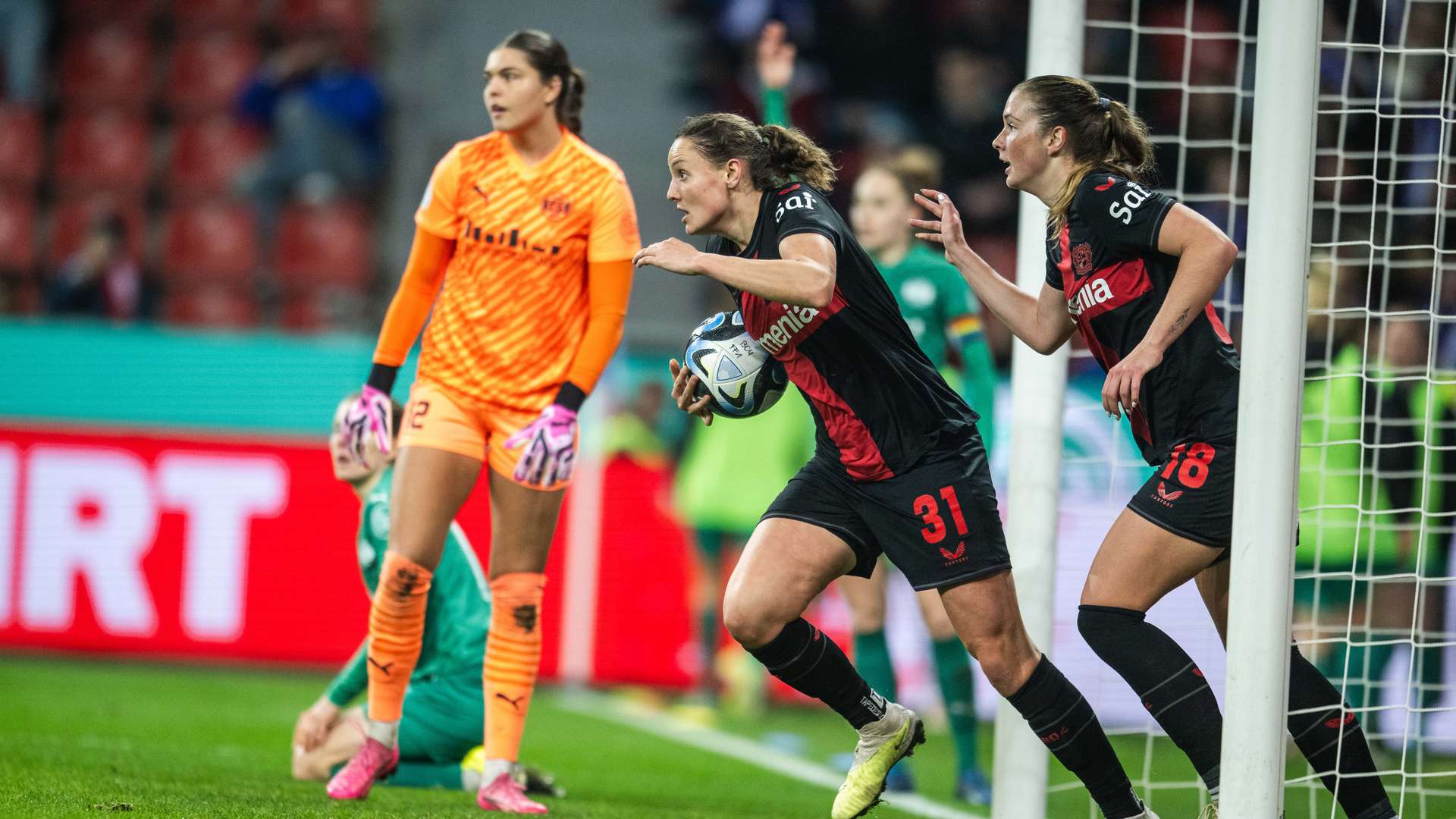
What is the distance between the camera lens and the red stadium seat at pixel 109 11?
12672 millimetres

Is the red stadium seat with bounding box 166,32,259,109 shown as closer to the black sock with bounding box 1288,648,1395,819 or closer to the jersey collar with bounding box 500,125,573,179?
the jersey collar with bounding box 500,125,573,179

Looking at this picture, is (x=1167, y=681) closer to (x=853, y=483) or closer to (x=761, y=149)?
(x=853, y=483)

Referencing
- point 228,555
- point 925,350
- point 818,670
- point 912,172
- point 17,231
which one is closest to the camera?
point 818,670

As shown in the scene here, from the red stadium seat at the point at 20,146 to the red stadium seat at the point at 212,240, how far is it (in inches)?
40.6

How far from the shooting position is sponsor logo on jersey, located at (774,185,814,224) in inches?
165

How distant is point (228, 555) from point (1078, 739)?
6405mm

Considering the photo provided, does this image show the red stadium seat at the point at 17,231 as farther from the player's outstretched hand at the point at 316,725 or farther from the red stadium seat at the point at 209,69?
the player's outstretched hand at the point at 316,725

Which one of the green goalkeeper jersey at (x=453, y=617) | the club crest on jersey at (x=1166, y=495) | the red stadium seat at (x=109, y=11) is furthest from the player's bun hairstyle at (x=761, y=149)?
the red stadium seat at (x=109, y=11)

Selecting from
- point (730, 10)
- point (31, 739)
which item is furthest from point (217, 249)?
point (31, 739)

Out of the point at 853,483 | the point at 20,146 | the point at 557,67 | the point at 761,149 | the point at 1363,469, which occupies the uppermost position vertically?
the point at 20,146

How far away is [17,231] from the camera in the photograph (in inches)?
463

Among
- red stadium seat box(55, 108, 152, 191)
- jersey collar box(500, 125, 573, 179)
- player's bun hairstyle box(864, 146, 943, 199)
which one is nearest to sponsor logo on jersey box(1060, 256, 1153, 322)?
jersey collar box(500, 125, 573, 179)

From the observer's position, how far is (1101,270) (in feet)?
13.6

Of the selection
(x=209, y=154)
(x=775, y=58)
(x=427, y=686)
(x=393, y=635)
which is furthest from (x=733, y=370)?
(x=209, y=154)
